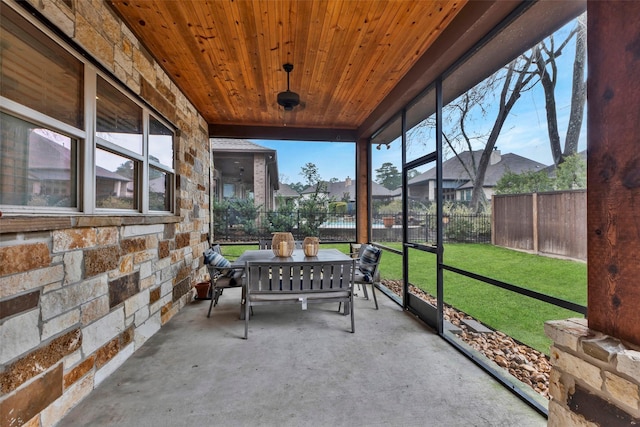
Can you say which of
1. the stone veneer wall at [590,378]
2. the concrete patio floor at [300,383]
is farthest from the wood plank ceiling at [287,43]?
the concrete patio floor at [300,383]

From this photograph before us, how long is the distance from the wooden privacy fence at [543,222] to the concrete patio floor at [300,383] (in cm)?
105

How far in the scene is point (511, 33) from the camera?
211 cm

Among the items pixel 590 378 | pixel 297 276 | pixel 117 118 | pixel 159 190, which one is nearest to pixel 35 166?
pixel 117 118

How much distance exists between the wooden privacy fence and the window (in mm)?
3149

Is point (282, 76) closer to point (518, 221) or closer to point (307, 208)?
point (518, 221)

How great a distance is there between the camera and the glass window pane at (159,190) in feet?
10.1

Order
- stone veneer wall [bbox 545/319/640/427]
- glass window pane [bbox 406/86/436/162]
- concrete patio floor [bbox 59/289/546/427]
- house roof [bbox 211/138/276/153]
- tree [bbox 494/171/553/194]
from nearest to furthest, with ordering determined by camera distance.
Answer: stone veneer wall [bbox 545/319/640/427] < concrete patio floor [bbox 59/289/546/427] < tree [bbox 494/171/553/194] < glass window pane [bbox 406/86/436/162] < house roof [bbox 211/138/276/153]

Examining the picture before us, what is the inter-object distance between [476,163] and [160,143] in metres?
3.43

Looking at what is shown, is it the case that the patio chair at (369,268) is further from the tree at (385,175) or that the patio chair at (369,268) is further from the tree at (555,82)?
the tree at (555,82)

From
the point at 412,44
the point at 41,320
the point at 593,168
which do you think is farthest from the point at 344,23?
the point at 41,320

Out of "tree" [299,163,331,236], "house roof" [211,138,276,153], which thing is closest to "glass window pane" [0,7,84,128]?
"tree" [299,163,331,236]

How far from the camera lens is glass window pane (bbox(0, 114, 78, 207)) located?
1475mm

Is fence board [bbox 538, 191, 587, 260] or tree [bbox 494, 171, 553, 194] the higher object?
tree [bbox 494, 171, 553, 194]

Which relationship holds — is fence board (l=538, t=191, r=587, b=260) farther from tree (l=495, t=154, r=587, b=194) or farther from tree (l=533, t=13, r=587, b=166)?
tree (l=533, t=13, r=587, b=166)
